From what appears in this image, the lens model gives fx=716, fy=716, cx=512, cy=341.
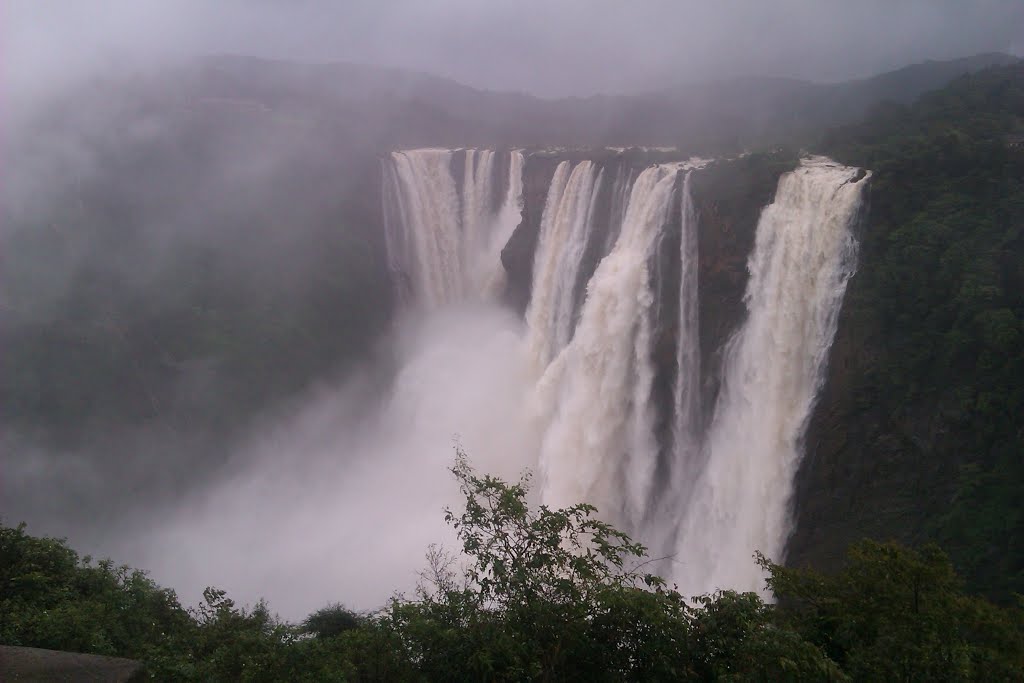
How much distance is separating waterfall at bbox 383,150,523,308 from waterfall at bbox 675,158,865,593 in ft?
48.4

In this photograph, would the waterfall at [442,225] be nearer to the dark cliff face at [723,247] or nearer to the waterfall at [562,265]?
the waterfall at [562,265]

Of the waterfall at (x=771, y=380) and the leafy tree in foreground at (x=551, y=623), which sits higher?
the waterfall at (x=771, y=380)

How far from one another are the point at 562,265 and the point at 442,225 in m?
8.98

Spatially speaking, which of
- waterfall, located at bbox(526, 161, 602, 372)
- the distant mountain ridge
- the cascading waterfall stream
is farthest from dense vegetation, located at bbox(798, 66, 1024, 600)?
the distant mountain ridge

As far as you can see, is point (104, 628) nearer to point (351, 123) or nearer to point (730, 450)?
point (730, 450)

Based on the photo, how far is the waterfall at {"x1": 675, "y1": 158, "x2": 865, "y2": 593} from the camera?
14.2 m

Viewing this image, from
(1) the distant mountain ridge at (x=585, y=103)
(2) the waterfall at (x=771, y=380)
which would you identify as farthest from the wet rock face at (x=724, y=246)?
(1) the distant mountain ridge at (x=585, y=103)

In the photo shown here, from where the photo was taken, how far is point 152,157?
102 ft

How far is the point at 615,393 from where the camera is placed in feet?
60.0

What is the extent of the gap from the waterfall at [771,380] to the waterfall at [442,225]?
581 inches

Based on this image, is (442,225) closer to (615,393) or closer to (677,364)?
(615,393)

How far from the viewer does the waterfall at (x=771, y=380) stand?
46.7ft

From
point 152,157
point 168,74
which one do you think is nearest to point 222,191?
point 152,157

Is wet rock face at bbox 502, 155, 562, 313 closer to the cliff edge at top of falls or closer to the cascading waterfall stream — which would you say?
the cascading waterfall stream
